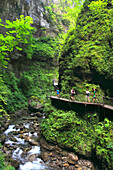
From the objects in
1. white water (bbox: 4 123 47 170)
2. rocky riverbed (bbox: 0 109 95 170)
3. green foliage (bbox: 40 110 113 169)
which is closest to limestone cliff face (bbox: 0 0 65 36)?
white water (bbox: 4 123 47 170)

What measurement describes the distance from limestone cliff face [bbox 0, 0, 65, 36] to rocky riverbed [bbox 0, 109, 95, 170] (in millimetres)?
22888

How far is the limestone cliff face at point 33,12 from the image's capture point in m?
22.9

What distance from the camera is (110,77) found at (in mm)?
10164

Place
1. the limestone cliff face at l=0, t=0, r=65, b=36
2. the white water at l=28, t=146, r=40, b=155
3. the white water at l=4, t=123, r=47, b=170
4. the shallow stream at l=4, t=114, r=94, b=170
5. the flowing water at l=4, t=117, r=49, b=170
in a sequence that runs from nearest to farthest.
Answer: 1. the shallow stream at l=4, t=114, r=94, b=170
2. the white water at l=4, t=123, r=47, b=170
3. the flowing water at l=4, t=117, r=49, b=170
4. the white water at l=28, t=146, r=40, b=155
5. the limestone cliff face at l=0, t=0, r=65, b=36

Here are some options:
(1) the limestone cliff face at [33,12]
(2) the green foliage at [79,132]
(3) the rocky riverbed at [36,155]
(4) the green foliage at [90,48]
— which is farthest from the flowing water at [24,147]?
(1) the limestone cliff face at [33,12]

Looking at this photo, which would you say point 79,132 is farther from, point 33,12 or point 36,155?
point 33,12

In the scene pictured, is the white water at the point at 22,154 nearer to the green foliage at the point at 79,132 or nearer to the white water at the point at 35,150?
the white water at the point at 35,150

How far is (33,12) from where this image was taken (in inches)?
1219

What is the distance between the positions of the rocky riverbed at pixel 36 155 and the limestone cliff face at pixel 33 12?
75.1 ft

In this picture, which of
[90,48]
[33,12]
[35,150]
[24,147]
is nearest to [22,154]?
[24,147]

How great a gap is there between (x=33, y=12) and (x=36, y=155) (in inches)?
1360

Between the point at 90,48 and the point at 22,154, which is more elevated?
the point at 90,48

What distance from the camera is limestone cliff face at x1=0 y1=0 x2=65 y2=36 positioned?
22906 millimetres

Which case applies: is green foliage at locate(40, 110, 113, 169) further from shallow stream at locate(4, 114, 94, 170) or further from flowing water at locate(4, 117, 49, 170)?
flowing water at locate(4, 117, 49, 170)
